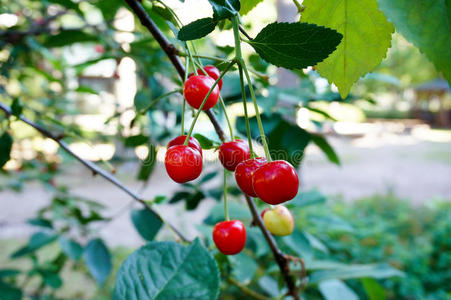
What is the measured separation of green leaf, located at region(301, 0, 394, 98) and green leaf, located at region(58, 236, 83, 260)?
1.25 metres

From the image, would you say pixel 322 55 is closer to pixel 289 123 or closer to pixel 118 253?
pixel 289 123

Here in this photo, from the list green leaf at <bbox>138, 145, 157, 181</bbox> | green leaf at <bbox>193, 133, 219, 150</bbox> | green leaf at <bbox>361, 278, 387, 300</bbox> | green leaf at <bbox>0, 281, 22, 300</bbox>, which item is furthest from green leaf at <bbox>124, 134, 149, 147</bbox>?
green leaf at <bbox>361, 278, 387, 300</bbox>

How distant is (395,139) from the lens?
13.7 meters

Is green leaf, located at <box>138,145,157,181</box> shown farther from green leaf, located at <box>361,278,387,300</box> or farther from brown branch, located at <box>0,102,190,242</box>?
green leaf, located at <box>361,278,387,300</box>

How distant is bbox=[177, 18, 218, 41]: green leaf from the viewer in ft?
1.45

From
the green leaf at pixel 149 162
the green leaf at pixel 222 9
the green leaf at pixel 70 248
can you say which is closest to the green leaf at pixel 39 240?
the green leaf at pixel 70 248

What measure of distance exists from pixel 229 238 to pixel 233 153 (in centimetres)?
19

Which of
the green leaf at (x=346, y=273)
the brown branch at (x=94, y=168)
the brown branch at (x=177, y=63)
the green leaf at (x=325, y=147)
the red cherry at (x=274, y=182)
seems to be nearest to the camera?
the red cherry at (x=274, y=182)

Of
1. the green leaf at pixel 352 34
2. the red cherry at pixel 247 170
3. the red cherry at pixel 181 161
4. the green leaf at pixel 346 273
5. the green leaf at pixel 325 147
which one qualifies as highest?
the green leaf at pixel 352 34

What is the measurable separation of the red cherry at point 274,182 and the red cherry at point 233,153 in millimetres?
74

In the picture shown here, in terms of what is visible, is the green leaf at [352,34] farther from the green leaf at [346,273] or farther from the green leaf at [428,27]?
the green leaf at [346,273]

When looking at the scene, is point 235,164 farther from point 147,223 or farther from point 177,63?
point 147,223

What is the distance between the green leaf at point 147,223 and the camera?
0.94 m

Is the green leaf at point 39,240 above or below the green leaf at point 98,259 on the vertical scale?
below
